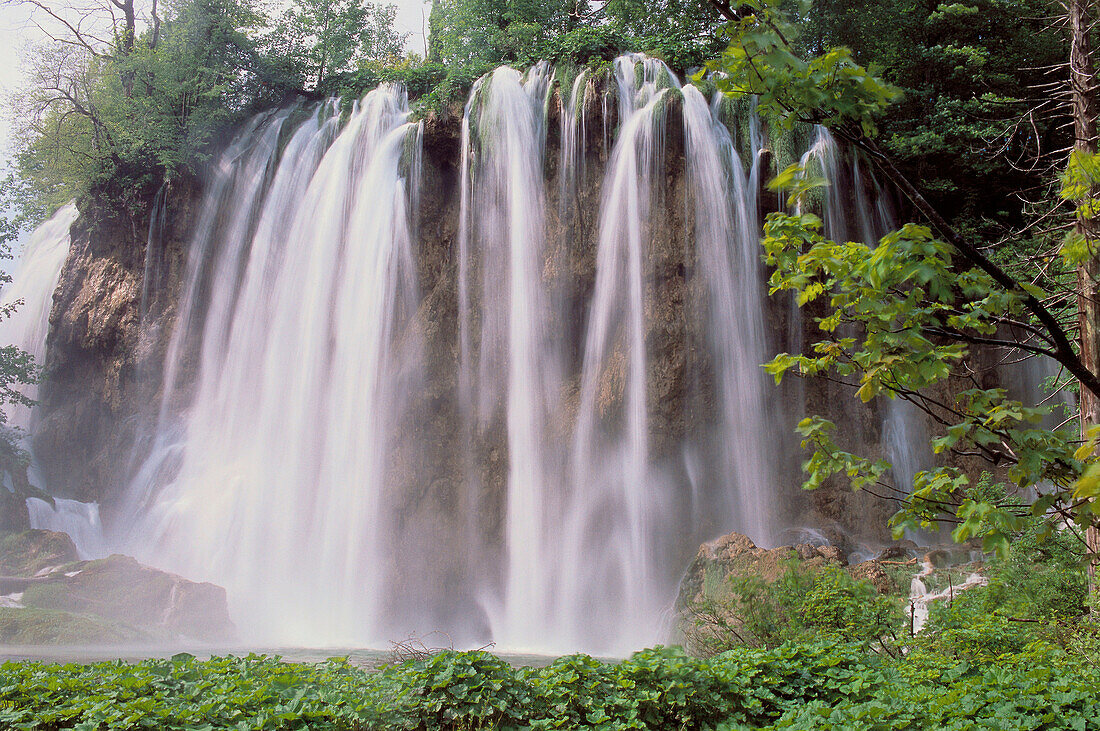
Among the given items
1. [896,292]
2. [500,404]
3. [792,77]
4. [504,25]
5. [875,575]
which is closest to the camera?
[792,77]

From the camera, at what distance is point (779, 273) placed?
10.7 feet

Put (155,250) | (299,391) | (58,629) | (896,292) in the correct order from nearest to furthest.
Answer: (896,292)
(58,629)
(299,391)
(155,250)

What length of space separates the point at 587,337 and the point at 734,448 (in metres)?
3.79

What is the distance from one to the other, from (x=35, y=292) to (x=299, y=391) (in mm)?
14789

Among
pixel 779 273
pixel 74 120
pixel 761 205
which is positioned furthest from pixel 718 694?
pixel 74 120

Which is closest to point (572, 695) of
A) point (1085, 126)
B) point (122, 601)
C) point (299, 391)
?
point (1085, 126)

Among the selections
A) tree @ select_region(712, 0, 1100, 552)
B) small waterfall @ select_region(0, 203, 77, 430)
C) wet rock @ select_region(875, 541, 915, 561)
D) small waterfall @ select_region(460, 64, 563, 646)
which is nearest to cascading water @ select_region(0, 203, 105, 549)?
small waterfall @ select_region(0, 203, 77, 430)

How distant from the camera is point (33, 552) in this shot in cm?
1485

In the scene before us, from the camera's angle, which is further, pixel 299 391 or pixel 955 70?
pixel 955 70

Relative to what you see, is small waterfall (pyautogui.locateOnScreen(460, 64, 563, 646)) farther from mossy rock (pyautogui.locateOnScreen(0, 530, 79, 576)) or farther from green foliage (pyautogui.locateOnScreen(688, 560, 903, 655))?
mossy rock (pyautogui.locateOnScreen(0, 530, 79, 576))

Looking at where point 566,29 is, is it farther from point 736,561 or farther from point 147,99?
point 736,561

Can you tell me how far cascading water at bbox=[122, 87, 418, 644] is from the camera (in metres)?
15.4

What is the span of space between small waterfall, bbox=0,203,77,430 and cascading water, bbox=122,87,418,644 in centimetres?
742

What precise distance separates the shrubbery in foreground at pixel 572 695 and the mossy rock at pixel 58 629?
7556 mm
